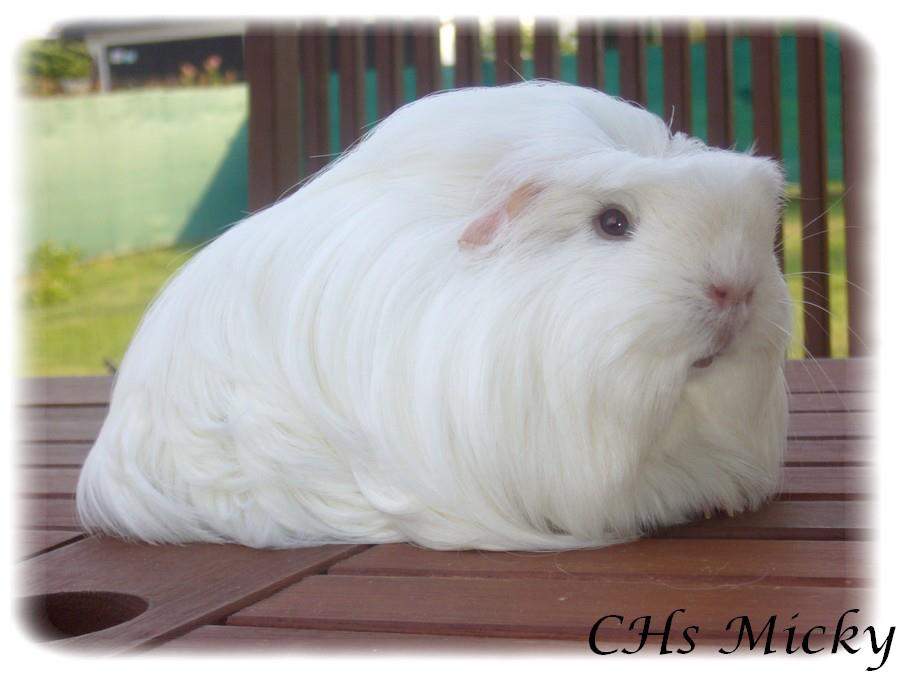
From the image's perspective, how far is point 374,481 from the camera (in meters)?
1.61

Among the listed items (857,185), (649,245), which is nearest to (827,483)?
(649,245)

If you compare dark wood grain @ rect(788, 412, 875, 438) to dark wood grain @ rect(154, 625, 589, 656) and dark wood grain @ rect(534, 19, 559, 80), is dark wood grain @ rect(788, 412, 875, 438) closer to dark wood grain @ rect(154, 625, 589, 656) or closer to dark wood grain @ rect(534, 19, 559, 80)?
dark wood grain @ rect(154, 625, 589, 656)

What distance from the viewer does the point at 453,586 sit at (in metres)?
Answer: 1.36

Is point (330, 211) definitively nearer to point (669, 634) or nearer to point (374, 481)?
point (374, 481)

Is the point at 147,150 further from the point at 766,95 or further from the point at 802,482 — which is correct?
the point at 802,482

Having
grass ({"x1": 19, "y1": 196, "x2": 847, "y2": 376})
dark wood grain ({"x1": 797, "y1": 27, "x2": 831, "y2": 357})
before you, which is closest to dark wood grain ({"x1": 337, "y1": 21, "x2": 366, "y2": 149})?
dark wood grain ({"x1": 797, "y1": 27, "x2": 831, "y2": 357})

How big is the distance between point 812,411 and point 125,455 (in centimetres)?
144

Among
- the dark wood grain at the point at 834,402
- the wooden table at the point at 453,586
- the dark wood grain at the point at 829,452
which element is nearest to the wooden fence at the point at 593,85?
the dark wood grain at the point at 834,402

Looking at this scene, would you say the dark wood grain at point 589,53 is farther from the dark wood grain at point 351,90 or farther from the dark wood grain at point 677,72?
the dark wood grain at point 351,90

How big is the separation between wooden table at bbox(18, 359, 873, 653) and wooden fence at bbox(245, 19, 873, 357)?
158cm

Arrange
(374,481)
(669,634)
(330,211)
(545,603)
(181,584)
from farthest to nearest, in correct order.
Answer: (330,211) < (374,481) < (181,584) < (545,603) < (669,634)

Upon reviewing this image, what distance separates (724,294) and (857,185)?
79.4 inches

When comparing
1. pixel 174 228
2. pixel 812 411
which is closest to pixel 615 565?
pixel 812 411

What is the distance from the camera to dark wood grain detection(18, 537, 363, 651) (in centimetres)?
126
